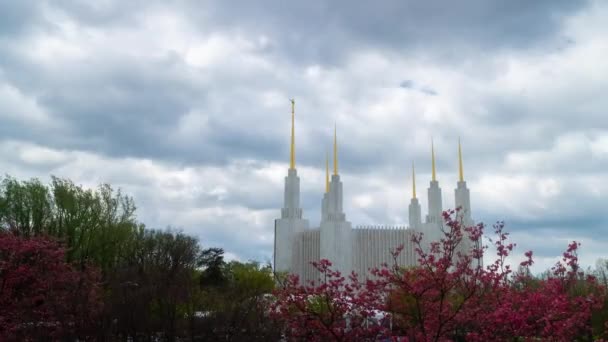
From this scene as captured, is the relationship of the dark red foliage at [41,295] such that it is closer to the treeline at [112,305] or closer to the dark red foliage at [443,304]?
the treeline at [112,305]

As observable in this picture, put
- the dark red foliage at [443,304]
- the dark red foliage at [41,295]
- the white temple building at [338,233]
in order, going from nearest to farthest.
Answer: the dark red foliage at [443,304] → the dark red foliage at [41,295] → the white temple building at [338,233]

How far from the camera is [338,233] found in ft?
178

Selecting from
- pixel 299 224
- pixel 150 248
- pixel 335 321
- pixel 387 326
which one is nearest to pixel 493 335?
pixel 387 326

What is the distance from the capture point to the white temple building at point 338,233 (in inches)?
2148

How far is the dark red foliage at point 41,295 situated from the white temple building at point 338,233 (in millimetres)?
38216

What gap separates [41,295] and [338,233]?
4098 centimetres

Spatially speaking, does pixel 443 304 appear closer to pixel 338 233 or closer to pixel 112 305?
pixel 112 305

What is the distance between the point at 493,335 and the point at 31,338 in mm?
8719

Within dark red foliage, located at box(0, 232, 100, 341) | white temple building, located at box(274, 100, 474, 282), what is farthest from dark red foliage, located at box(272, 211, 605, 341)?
white temple building, located at box(274, 100, 474, 282)

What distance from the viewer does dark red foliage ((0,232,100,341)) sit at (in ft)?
39.0

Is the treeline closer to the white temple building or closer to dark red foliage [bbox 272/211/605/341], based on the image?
dark red foliage [bbox 272/211/605/341]

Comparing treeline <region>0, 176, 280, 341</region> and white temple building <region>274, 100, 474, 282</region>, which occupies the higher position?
white temple building <region>274, 100, 474, 282</region>

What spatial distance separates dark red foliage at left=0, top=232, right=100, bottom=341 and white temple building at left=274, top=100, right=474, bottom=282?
38216mm

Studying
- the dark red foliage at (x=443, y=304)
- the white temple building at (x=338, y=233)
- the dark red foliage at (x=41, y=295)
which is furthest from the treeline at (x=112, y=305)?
the white temple building at (x=338, y=233)
